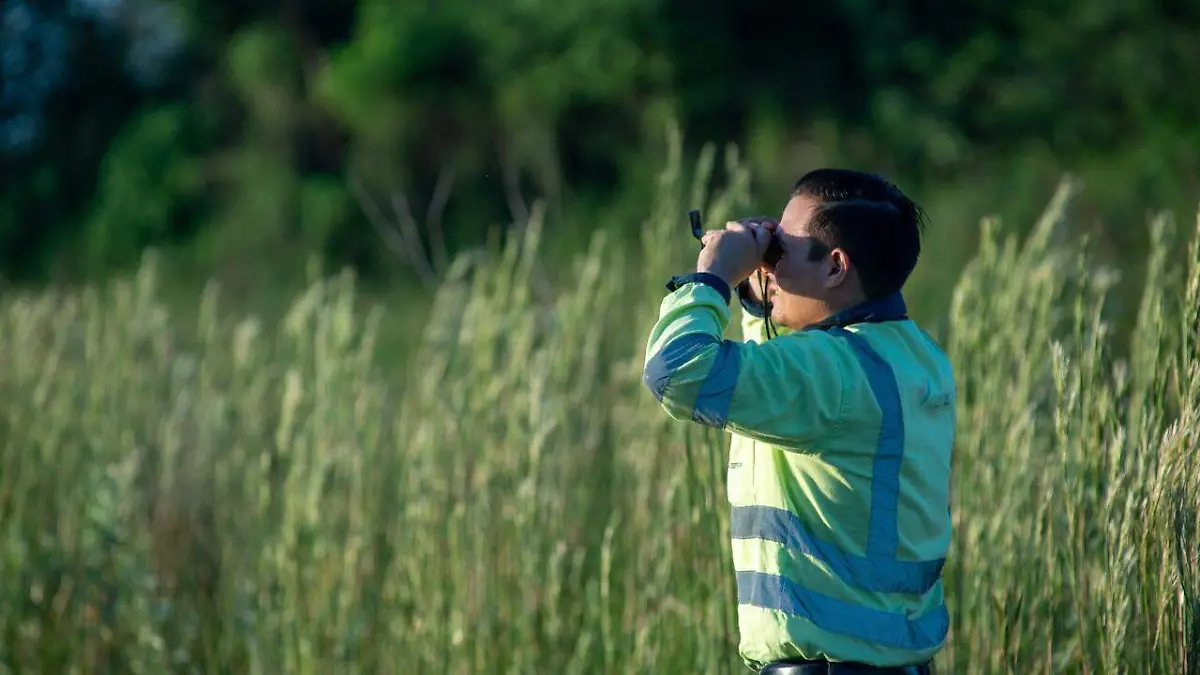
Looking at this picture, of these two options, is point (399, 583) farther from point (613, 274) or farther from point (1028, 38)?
point (1028, 38)

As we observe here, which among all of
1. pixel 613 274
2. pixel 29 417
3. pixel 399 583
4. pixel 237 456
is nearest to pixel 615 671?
pixel 399 583

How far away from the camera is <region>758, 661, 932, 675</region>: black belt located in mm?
1494

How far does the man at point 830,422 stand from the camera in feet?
4.70

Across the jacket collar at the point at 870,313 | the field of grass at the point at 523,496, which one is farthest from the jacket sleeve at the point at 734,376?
the field of grass at the point at 523,496

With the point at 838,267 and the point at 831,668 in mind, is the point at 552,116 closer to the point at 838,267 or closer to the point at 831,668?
the point at 838,267

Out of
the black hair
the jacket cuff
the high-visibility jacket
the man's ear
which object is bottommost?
the high-visibility jacket

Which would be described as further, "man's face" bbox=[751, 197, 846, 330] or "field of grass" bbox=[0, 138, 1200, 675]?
"field of grass" bbox=[0, 138, 1200, 675]

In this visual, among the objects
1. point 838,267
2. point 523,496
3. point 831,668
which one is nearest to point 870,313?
point 838,267

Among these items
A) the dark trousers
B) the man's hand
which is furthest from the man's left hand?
the dark trousers

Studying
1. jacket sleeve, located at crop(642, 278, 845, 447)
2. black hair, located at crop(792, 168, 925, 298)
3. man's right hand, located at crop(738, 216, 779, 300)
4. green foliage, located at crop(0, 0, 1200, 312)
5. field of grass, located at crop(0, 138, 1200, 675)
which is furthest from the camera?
green foliage, located at crop(0, 0, 1200, 312)

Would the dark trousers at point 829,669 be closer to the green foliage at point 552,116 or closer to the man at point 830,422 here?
the man at point 830,422

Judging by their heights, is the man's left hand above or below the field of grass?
above

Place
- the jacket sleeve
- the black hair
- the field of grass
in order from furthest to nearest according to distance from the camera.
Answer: the field of grass < the black hair < the jacket sleeve

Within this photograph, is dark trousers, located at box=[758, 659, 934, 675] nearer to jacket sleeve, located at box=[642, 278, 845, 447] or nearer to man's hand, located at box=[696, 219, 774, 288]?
jacket sleeve, located at box=[642, 278, 845, 447]
